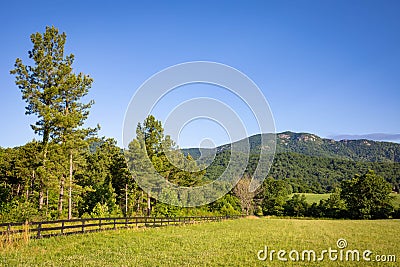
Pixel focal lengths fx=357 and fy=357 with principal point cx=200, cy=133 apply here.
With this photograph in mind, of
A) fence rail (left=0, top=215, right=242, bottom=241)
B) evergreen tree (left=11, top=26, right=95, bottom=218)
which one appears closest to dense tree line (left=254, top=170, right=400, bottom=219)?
fence rail (left=0, top=215, right=242, bottom=241)

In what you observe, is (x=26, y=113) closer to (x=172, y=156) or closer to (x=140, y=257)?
(x=140, y=257)

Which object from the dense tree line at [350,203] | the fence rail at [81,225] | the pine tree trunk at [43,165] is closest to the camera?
the fence rail at [81,225]

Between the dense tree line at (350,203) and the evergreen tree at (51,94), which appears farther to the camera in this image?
the dense tree line at (350,203)

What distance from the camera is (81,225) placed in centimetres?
1867

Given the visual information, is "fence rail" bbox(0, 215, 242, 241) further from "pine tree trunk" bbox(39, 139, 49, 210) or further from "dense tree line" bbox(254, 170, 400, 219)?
"dense tree line" bbox(254, 170, 400, 219)

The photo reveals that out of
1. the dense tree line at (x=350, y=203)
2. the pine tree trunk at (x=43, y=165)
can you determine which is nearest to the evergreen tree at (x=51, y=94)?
the pine tree trunk at (x=43, y=165)

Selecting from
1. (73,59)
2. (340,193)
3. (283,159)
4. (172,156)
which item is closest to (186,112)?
(73,59)

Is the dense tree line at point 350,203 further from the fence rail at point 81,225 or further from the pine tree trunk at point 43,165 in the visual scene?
the pine tree trunk at point 43,165

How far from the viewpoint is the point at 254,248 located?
16000 millimetres

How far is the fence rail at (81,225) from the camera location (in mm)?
15387

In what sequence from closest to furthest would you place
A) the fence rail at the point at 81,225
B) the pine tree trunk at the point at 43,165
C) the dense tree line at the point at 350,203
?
the fence rail at the point at 81,225 < the pine tree trunk at the point at 43,165 < the dense tree line at the point at 350,203

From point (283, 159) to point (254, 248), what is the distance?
134m

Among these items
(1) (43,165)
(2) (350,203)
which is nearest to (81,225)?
(1) (43,165)

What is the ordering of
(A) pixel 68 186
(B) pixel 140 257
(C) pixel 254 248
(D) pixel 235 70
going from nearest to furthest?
(B) pixel 140 257 < (C) pixel 254 248 < (D) pixel 235 70 < (A) pixel 68 186
